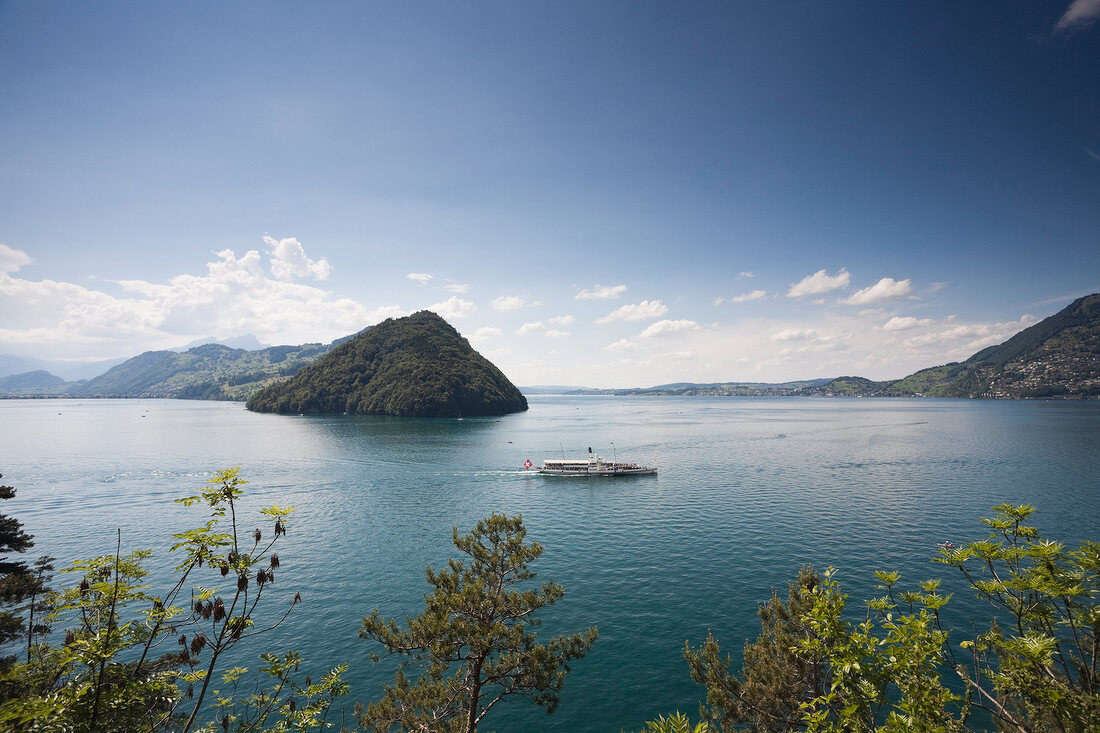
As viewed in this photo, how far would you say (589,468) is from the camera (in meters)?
99.8

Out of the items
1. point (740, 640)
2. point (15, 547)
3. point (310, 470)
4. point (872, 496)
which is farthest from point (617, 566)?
point (310, 470)

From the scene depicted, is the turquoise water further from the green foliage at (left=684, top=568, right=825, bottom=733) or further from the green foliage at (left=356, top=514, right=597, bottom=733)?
the green foliage at (left=356, top=514, right=597, bottom=733)

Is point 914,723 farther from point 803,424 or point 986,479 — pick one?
point 803,424

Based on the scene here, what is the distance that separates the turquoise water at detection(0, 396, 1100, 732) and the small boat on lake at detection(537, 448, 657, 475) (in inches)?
125

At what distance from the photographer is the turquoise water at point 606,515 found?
Answer: 118 feet

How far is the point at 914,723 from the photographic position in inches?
414

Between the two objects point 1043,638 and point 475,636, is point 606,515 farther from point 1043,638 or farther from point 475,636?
point 1043,638

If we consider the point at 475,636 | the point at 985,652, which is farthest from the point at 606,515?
the point at 985,652

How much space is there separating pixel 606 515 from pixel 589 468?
30440 mm

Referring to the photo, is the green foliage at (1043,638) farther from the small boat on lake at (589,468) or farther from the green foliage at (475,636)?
the small boat on lake at (589,468)

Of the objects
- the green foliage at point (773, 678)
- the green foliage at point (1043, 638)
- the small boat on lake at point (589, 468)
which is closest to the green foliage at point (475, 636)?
the green foliage at point (773, 678)

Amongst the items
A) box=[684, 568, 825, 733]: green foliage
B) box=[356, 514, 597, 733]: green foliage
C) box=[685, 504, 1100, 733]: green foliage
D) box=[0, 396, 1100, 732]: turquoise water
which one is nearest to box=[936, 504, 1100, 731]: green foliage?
box=[685, 504, 1100, 733]: green foliage

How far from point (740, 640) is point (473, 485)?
6232 cm

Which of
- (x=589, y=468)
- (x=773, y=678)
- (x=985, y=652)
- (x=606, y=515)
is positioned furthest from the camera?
(x=589, y=468)
